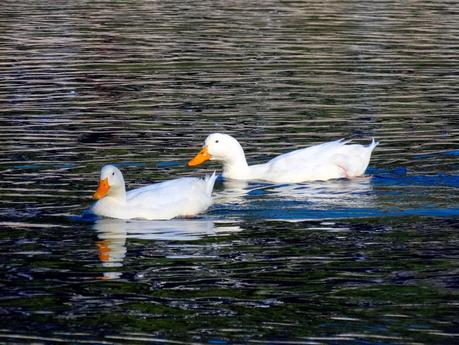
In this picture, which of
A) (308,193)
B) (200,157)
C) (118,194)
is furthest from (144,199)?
(200,157)

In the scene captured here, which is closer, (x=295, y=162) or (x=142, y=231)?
(x=142, y=231)

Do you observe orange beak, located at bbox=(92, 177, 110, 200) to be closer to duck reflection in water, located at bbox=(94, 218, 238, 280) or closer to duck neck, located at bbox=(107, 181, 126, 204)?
duck neck, located at bbox=(107, 181, 126, 204)

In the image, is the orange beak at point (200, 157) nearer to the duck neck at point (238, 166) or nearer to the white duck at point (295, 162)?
the white duck at point (295, 162)

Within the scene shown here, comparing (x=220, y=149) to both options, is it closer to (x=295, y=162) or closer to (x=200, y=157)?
(x=200, y=157)

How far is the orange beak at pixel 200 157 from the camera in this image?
16688 millimetres

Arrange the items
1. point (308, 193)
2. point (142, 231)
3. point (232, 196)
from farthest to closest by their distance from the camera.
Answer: point (232, 196), point (308, 193), point (142, 231)

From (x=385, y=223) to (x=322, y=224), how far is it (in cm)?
67

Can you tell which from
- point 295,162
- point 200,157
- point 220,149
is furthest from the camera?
point 220,149

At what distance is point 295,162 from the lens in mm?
16328

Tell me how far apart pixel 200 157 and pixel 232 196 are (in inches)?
41.7

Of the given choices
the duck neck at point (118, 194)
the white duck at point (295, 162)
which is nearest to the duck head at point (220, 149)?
the white duck at point (295, 162)

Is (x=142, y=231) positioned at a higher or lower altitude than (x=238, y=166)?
lower

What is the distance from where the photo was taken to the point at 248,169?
16781mm

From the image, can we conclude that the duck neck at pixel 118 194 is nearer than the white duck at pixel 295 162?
Yes
